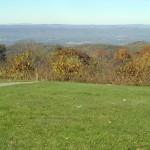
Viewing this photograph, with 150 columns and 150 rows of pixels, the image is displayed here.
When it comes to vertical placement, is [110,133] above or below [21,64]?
above

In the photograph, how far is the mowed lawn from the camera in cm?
827

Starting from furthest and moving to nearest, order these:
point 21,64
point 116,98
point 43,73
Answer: point 21,64, point 43,73, point 116,98

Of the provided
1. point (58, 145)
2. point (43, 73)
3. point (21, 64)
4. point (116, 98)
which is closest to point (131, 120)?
point (58, 145)

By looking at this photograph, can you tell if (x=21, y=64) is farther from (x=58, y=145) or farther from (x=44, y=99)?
(x=58, y=145)

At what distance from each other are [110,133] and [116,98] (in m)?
5.61

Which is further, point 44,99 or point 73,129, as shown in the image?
point 44,99

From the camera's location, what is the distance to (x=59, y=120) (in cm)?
1033

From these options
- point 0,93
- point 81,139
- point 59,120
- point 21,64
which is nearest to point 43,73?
point 21,64

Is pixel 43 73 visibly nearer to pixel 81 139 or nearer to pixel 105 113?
pixel 105 113

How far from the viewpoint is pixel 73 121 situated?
33.5 ft

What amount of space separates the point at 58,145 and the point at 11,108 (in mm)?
3984

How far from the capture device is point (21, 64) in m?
32.3

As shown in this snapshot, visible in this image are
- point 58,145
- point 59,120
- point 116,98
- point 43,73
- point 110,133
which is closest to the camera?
point 58,145

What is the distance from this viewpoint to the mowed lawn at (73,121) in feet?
27.1
